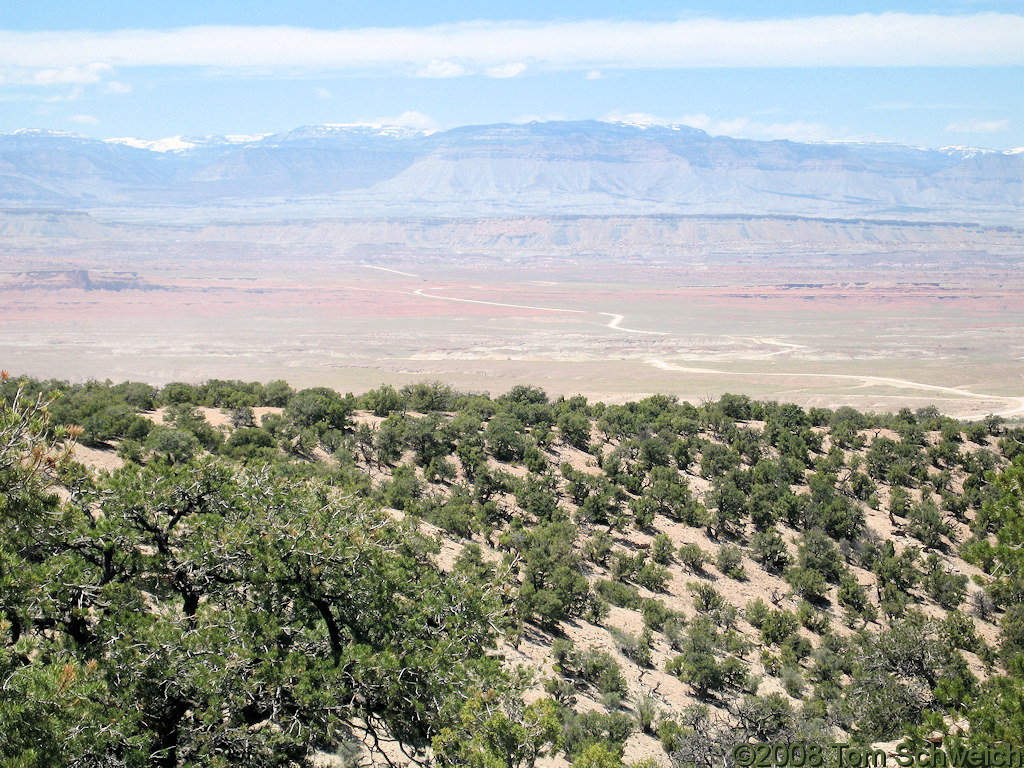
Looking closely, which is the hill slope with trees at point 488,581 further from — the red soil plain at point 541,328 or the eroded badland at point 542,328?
the red soil plain at point 541,328

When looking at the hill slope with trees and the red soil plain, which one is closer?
the hill slope with trees

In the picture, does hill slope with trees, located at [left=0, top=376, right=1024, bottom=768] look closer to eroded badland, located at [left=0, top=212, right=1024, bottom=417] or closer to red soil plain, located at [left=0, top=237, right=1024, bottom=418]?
eroded badland, located at [left=0, top=212, right=1024, bottom=417]

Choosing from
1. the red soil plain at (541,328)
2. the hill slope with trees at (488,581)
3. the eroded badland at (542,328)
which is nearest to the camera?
the hill slope with trees at (488,581)

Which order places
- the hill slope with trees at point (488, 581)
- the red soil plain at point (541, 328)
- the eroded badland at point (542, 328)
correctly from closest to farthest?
the hill slope with trees at point (488, 581), the red soil plain at point (541, 328), the eroded badland at point (542, 328)

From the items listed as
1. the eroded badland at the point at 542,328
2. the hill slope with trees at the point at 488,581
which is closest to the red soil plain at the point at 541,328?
the eroded badland at the point at 542,328

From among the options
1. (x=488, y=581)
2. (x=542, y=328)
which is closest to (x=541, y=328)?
(x=542, y=328)

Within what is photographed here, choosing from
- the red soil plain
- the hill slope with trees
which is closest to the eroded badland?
the red soil plain

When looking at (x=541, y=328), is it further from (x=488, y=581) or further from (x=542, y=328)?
(x=488, y=581)

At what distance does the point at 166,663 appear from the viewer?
27.5 feet

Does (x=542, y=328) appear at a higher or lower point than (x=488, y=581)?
higher

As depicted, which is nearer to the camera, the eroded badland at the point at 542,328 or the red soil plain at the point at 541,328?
the red soil plain at the point at 541,328

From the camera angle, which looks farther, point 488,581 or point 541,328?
point 541,328

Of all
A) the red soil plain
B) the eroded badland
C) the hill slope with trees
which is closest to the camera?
the hill slope with trees

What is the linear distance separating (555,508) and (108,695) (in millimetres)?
20029
